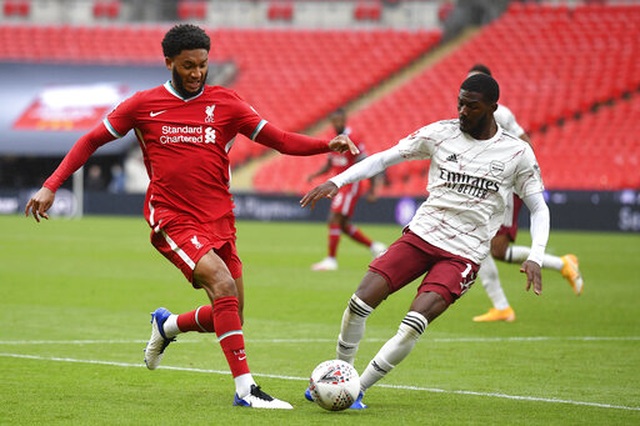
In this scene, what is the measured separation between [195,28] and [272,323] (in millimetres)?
5489

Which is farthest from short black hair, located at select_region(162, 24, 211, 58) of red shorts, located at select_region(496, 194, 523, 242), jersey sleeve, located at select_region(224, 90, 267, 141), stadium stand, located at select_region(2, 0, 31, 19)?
stadium stand, located at select_region(2, 0, 31, 19)

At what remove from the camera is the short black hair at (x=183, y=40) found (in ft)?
25.5

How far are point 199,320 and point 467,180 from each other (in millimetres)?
2046

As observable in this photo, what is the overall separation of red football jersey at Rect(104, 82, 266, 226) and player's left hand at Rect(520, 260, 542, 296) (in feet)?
6.59

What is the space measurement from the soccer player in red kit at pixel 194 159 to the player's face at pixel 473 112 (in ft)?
2.48

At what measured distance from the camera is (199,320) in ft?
27.3

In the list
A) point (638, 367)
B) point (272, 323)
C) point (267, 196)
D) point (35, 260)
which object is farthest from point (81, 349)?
point (267, 196)

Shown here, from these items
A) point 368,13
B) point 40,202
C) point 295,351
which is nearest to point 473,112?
point 40,202

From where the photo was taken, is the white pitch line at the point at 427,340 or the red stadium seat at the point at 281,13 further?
the red stadium seat at the point at 281,13

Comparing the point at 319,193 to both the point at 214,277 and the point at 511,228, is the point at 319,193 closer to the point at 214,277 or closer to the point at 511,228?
the point at 214,277

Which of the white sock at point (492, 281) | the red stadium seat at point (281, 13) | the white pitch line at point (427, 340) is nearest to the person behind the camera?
the white pitch line at point (427, 340)

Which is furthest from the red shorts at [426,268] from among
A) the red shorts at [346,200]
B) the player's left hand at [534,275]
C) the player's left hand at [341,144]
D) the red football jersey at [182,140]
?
the red shorts at [346,200]

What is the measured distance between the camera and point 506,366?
9.84 meters

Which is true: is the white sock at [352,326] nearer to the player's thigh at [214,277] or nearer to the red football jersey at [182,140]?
the player's thigh at [214,277]
